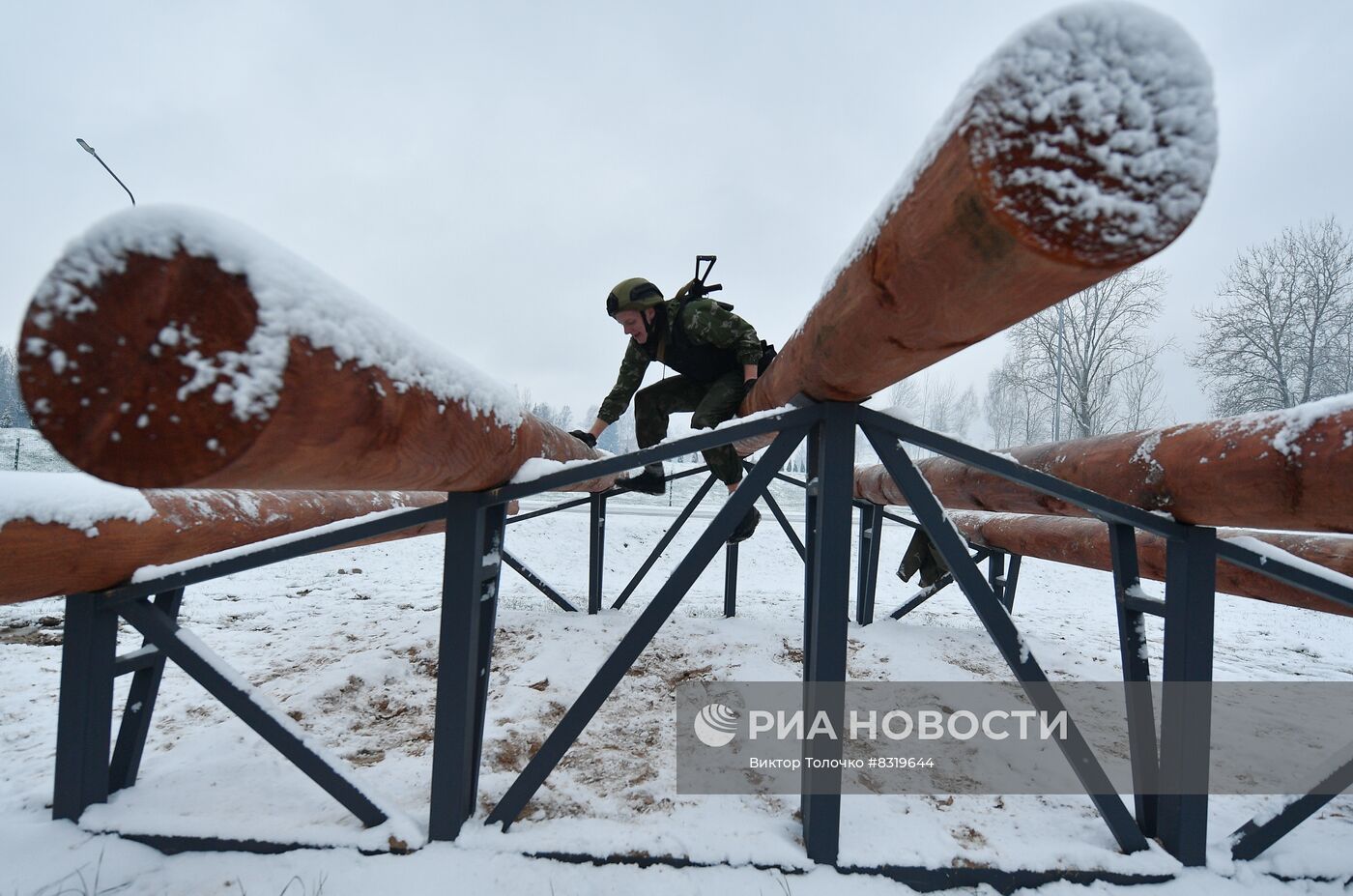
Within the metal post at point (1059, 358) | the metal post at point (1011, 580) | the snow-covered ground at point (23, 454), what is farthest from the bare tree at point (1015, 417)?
the snow-covered ground at point (23, 454)

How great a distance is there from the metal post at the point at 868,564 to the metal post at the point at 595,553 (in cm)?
221

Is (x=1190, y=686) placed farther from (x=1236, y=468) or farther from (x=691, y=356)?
(x=691, y=356)

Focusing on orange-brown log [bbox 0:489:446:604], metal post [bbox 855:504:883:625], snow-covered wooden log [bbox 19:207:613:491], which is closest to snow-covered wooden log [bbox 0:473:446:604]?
orange-brown log [bbox 0:489:446:604]

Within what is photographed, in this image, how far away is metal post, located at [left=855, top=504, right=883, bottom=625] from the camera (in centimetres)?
489

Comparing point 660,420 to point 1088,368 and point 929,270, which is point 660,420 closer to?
point 929,270

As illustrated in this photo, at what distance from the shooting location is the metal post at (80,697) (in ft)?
6.21

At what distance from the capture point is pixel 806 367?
1.59 m

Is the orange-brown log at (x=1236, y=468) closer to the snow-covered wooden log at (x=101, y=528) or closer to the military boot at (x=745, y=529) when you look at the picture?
the military boot at (x=745, y=529)

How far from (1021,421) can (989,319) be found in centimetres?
3761

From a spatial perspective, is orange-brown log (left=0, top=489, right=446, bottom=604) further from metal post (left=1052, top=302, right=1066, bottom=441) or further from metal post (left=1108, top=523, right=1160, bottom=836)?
metal post (left=1052, top=302, right=1066, bottom=441)

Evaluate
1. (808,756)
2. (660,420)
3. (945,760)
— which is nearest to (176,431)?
(808,756)

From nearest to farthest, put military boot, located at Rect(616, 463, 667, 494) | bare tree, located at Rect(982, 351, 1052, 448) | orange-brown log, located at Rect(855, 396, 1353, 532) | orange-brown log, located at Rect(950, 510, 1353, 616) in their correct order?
1. orange-brown log, located at Rect(855, 396, 1353, 532)
2. orange-brown log, located at Rect(950, 510, 1353, 616)
3. military boot, located at Rect(616, 463, 667, 494)
4. bare tree, located at Rect(982, 351, 1052, 448)

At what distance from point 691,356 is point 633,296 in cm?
51

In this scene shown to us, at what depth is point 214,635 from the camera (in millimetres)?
4312
